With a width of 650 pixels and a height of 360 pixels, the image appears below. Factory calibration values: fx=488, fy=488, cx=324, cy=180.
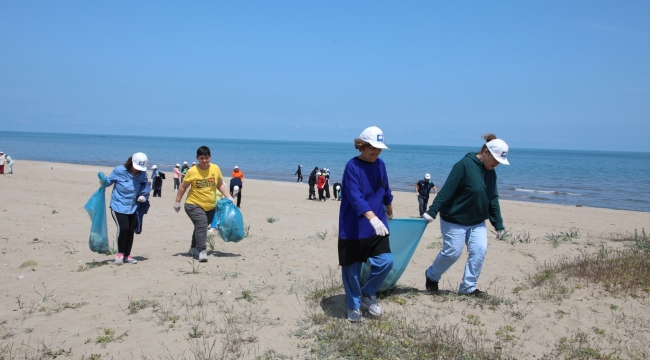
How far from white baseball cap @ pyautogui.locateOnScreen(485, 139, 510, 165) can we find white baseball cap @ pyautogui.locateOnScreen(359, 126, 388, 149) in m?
1.31

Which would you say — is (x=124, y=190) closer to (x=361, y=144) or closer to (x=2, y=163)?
(x=361, y=144)

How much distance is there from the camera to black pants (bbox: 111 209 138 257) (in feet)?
22.2

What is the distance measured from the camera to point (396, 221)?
5117 mm

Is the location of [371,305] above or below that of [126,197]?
below

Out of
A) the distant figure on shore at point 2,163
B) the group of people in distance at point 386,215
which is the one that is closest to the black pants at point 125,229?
the group of people in distance at point 386,215

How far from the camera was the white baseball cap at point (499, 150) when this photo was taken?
4859 millimetres

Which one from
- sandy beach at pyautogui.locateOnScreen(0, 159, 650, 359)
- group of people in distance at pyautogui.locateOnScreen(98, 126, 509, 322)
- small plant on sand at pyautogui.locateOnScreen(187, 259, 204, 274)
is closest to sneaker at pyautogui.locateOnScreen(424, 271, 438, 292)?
group of people in distance at pyautogui.locateOnScreen(98, 126, 509, 322)

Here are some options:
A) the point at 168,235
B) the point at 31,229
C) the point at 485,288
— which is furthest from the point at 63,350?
the point at 31,229

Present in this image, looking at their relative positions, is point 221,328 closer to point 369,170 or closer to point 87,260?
point 369,170

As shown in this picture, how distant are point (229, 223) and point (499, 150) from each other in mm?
4184

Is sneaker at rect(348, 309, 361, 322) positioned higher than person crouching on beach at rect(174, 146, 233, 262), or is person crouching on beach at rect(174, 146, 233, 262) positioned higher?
person crouching on beach at rect(174, 146, 233, 262)

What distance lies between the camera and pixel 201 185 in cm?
709

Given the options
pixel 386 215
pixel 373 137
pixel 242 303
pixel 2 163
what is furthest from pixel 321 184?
pixel 2 163

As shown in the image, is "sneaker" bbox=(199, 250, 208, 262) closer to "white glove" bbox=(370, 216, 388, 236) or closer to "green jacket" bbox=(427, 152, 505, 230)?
"green jacket" bbox=(427, 152, 505, 230)
